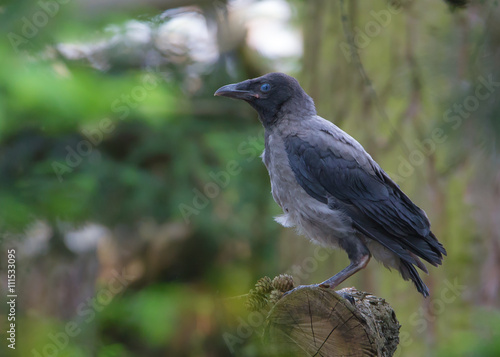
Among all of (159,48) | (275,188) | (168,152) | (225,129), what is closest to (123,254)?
(168,152)

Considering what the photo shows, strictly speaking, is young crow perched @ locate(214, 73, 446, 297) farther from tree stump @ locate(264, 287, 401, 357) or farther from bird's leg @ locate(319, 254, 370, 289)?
tree stump @ locate(264, 287, 401, 357)

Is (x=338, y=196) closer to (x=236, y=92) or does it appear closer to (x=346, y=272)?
(x=346, y=272)

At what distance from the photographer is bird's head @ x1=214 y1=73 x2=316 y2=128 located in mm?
3564

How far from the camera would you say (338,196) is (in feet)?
10.8

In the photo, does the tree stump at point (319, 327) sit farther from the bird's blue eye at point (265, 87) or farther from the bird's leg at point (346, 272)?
the bird's blue eye at point (265, 87)

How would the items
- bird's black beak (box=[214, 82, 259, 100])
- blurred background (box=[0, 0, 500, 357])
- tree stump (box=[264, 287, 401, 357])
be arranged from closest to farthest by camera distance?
1. tree stump (box=[264, 287, 401, 357])
2. bird's black beak (box=[214, 82, 259, 100])
3. blurred background (box=[0, 0, 500, 357])

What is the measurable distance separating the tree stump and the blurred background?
1.02 meters

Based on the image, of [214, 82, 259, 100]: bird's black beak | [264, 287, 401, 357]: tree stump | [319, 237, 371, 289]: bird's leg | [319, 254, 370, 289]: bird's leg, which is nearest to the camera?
[264, 287, 401, 357]: tree stump

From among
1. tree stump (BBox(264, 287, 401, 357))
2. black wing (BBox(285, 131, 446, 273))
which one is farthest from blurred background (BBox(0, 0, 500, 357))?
tree stump (BBox(264, 287, 401, 357))

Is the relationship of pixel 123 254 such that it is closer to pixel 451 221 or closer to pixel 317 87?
pixel 317 87

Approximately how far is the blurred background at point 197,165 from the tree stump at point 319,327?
102cm

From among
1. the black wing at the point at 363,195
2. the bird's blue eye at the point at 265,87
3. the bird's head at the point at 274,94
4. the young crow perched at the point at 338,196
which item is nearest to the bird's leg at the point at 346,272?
the young crow perched at the point at 338,196

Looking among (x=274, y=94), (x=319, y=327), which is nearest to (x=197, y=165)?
(x=274, y=94)

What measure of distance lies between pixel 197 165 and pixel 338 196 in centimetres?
380
